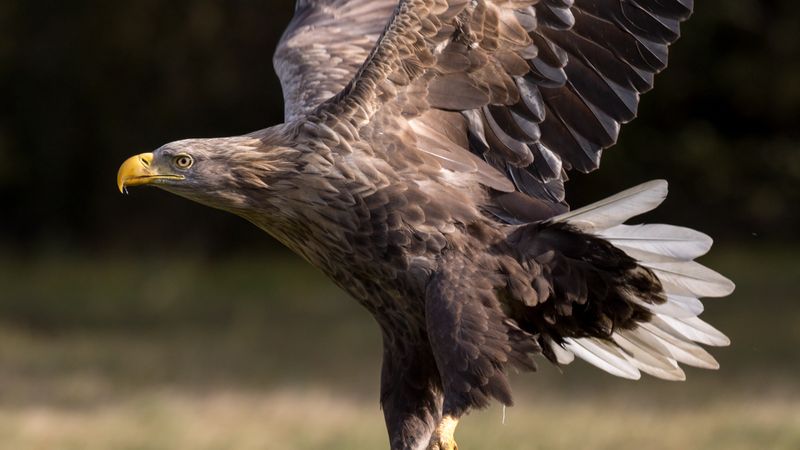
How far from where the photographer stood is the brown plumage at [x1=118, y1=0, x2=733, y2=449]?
4762 mm

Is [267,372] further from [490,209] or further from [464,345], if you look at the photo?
[464,345]

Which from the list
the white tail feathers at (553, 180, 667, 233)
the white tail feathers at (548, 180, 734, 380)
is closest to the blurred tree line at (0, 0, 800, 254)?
the white tail feathers at (548, 180, 734, 380)

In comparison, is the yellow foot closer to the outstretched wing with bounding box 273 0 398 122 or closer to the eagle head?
the eagle head

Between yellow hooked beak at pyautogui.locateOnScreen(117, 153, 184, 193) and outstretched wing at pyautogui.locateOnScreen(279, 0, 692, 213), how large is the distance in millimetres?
558

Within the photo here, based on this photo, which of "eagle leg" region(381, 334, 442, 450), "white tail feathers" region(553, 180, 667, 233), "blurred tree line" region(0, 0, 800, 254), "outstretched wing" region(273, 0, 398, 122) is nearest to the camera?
"white tail feathers" region(553, 180, 667, 233)

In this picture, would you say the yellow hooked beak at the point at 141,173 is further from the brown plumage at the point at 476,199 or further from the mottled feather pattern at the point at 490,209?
the mottled feather pattern at the point at 490,209

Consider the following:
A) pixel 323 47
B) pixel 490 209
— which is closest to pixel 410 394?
pixel 490 209

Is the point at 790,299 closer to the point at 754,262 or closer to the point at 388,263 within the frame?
the point at 754,262

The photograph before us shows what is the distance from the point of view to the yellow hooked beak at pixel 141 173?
16.0 ft

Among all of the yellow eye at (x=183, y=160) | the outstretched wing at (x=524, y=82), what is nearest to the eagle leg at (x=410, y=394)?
the outstretched wing at (x=524, y=82)

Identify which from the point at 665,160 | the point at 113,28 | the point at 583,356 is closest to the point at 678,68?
the point at 665,160

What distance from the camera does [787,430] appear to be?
659 cm

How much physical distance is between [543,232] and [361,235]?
600mm

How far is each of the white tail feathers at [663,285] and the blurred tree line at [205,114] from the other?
8590 mm
